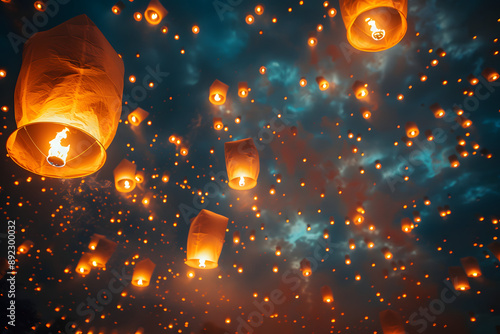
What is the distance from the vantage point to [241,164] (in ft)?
12.5

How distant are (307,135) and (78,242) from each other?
702 cm

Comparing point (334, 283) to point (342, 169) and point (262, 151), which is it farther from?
point (262, 151)

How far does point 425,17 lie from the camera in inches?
196

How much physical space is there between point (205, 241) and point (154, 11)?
388 centimetres

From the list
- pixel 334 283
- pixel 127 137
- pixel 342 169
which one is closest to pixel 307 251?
pixel 334 283

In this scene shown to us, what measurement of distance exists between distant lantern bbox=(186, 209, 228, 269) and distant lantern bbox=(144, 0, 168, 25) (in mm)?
3393

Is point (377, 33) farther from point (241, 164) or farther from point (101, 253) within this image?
point (101, 253)

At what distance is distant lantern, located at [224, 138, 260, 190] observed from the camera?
380 centimetres

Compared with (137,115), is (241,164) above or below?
below

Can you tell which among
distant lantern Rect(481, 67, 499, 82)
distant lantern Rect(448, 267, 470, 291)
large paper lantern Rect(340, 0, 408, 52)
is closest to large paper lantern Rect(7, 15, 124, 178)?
large paper lantern Rect(340, 0, 408, 52)

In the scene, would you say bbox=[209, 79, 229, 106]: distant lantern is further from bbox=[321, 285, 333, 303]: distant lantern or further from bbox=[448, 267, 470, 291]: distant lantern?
bbox=[448, 267, 470, 291]: distant lantern

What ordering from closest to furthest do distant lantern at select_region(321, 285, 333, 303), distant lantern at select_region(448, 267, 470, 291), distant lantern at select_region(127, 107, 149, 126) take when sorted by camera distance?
1. distant lantern at select_region(127, 107, 149, 126)
2. distant lantern at select_region(448, 267, 470, 291)
3. distant lantern at select_region(321, 285, 333, 303)

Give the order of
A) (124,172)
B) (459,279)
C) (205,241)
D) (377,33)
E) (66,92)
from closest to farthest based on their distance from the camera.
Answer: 1. (66,92)
2. (377,33)
3. (205,241)
4. (124,172)
5. (459,279)

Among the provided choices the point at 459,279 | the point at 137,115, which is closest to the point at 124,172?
the point at 137,115
